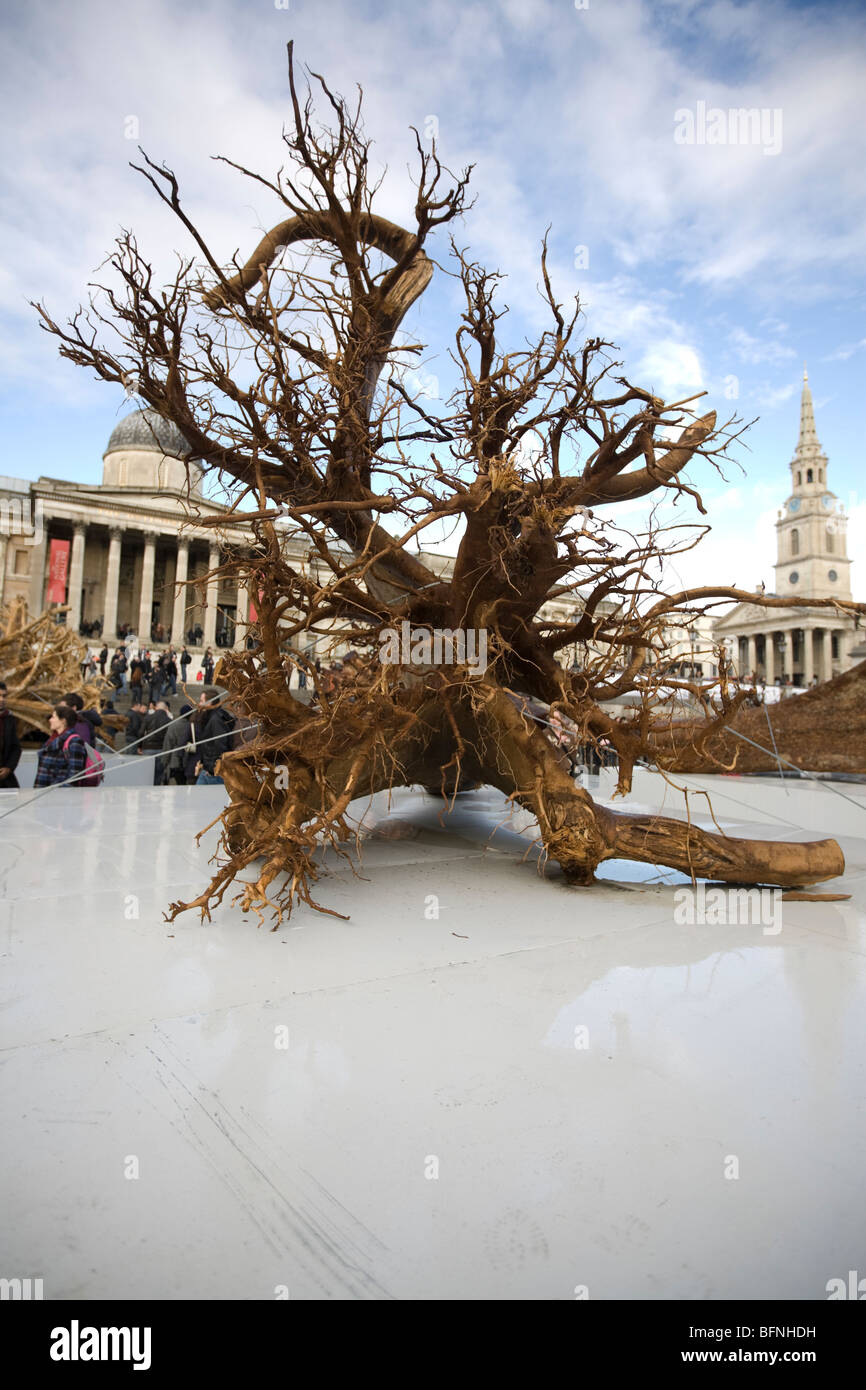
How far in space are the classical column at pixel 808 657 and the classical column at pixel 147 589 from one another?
2275 inches

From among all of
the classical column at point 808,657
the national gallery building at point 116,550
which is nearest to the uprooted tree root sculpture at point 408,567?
the national gallery building at point 116,550

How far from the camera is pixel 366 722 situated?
3.64 meters

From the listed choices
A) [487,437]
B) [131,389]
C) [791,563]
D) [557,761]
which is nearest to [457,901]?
[557,761]

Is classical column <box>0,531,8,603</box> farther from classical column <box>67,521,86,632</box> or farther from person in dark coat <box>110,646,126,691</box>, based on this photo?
person in dark coat <box>110,646,126,691</box>

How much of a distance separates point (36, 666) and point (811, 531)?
81.8 m

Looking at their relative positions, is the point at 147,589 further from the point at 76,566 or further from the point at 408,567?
the point at 408,567

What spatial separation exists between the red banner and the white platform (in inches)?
1719

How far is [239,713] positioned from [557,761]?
173 centimetres

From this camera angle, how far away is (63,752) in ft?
24.9

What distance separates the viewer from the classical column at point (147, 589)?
4878 cm

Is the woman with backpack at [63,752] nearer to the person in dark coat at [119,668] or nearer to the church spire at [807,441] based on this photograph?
the person in dark coat at [119,668]

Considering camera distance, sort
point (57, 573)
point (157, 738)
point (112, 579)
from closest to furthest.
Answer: point (157, 738) → point (57, 573) → point (112, 579)

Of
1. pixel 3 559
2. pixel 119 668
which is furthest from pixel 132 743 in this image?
pixel 3 559

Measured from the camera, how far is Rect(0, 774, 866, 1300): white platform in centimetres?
129
